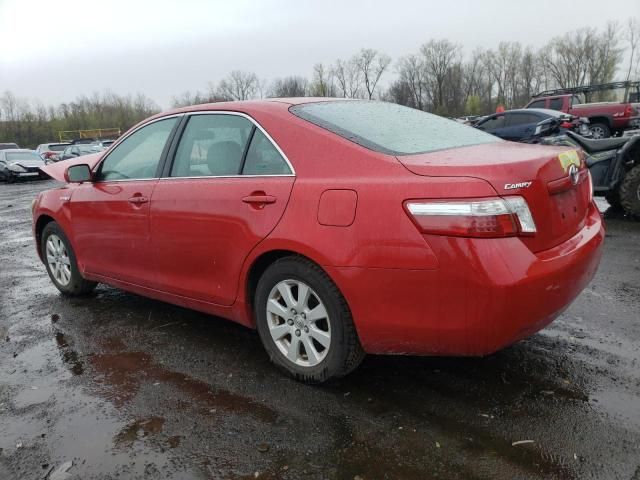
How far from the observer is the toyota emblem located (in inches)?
116

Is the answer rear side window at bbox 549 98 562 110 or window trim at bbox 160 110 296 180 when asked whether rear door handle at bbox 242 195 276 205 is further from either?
rear side window at bbox 549 98 562 110

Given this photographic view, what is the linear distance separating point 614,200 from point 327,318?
6.74 meters

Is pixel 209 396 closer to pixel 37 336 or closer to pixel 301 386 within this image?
pixel 301 386

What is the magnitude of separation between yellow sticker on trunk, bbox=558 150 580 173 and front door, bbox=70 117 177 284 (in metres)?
2.58

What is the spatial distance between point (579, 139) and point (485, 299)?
6800 mm

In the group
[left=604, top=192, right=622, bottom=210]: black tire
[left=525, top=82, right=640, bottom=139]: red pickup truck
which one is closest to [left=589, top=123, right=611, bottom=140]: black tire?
[left=525, top=82, right=640, bottom=139]: red pickup truck

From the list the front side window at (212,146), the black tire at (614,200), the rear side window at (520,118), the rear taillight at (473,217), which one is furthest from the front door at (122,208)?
the rear side window at (520,118)

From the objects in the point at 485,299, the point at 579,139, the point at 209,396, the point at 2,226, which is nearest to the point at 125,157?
the point at 209,396

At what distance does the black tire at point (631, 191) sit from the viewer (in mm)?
7492

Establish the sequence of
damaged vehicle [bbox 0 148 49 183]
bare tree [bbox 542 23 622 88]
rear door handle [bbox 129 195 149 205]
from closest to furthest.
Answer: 1. rear door handle [bbox 129 195 149 205]
2. damaged vehicle [bbox 0 148 49 183]
3. bare tree [bbox 542 23 622 88]

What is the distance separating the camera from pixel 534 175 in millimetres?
2619

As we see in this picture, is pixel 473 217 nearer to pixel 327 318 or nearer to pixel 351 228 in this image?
pixel 351 228

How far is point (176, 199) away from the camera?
144 inches

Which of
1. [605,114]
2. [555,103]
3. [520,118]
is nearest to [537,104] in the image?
[555,103]
